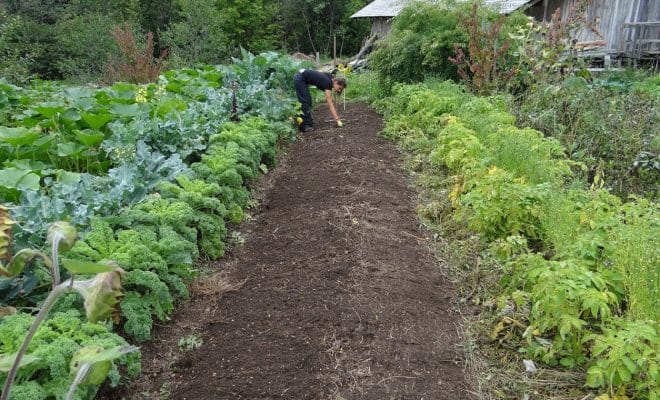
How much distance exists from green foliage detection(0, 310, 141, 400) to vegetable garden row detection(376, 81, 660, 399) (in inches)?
92.8

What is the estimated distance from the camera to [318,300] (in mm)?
3521

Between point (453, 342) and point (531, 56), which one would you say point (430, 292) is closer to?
point (453, 342)

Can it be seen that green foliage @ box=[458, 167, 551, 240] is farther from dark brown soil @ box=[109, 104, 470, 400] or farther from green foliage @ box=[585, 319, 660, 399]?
green foliage @ box=[585, 319, 660, 399]

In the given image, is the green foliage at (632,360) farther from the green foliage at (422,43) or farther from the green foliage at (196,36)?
the green foliage at (196,36)

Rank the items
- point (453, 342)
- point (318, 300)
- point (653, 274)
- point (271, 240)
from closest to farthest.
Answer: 1. point (653, 274)
2. point (453, 342)
3. point (318, 300)
4. point (271, 240)

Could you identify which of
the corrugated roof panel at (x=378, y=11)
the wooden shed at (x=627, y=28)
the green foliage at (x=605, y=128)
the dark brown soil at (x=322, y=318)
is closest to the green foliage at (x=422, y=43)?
the wooden shed at (x=627, y=28)

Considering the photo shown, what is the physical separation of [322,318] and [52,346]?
1602 mm

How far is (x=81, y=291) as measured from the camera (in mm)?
1048

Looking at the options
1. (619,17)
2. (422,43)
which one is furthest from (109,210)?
(619,17)

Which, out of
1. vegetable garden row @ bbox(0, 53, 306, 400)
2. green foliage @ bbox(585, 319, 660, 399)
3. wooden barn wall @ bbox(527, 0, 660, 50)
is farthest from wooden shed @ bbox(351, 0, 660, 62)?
green foliage @ bbox(585, 319, 660, 399)

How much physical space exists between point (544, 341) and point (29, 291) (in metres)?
3.02

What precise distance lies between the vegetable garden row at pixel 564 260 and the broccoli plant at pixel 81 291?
2.26m

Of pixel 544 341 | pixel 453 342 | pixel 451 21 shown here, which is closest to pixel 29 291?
pixel 453 342

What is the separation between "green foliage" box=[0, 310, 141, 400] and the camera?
2.21 meters
